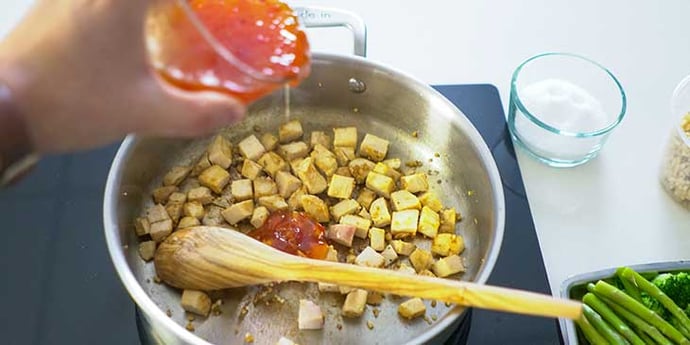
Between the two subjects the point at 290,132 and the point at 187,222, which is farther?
the point at 290,132

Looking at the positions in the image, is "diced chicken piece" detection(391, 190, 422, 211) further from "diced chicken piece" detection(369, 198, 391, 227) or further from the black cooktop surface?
the black cooktop surface

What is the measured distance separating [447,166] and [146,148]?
517mm

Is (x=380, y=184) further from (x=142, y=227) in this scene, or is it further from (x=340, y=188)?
(x=142, y=227)

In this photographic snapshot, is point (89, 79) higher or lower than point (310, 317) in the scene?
higher

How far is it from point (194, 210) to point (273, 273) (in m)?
0.24

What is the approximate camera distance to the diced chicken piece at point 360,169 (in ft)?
4.58

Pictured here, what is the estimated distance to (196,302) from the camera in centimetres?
118

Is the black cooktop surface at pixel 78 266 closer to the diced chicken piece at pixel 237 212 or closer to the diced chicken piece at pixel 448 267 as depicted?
the diced chicken piece at pixel 448 267

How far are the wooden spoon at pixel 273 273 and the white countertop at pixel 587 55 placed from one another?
1.05 ft

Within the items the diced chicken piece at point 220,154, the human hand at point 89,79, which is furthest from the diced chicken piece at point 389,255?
the human hand at point 89,79

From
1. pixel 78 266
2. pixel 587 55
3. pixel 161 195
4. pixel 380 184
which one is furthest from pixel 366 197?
pixel 587 55

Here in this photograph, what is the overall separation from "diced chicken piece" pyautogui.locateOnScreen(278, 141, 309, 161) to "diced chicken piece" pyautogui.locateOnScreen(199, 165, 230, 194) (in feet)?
0.37

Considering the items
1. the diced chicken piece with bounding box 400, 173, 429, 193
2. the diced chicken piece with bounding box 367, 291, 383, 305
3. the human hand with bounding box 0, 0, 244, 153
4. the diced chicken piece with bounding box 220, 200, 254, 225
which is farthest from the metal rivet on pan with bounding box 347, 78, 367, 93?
the human hand with bounding box 0, 0, 244, 153

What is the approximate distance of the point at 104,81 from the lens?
69 cm
